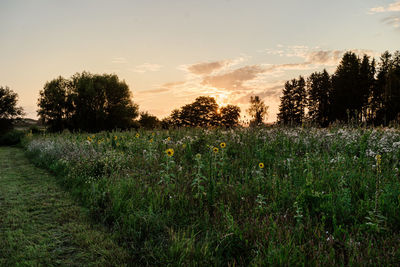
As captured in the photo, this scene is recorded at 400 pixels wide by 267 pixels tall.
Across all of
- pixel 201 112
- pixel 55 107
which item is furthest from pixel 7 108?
A: pixel 201 112

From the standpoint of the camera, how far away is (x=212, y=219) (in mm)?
3428

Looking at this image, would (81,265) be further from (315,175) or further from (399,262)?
(315,175)

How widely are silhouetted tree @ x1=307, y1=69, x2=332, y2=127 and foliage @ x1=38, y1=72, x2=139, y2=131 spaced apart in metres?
37.5

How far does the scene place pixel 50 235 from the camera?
3654 millimetres

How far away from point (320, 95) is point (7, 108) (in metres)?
55.3

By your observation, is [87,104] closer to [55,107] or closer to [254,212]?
[55,107]

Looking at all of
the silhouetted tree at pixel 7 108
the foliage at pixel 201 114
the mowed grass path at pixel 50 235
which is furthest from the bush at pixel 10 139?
the foliage at pixel 201 114

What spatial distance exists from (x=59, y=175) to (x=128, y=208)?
475 cm

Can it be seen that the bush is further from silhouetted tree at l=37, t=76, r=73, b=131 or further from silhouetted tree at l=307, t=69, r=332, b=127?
silhouetted tree at l=307, t=69, r=332, b=127

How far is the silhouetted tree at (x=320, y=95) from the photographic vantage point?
49.6m

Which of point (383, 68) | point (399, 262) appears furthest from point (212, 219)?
point (383, 68)

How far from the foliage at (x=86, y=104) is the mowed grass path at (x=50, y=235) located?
35085mm

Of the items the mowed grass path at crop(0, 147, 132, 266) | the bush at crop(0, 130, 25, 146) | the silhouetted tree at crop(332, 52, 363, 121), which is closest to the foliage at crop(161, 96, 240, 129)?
the silhouetted tree at crop(332, 52, 363, 121)

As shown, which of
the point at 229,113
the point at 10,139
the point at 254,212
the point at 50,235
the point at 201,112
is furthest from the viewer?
the point at 229,113
